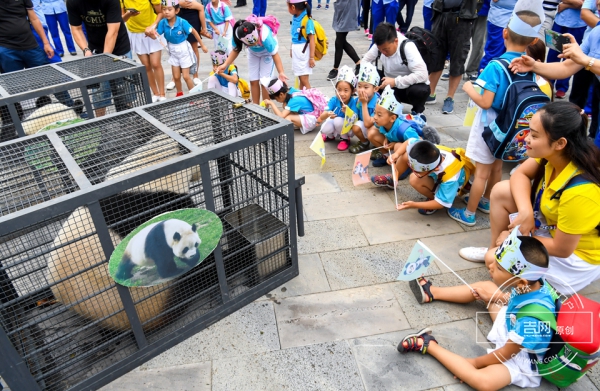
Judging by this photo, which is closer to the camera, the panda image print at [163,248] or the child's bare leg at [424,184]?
the panda image print at [163,248]

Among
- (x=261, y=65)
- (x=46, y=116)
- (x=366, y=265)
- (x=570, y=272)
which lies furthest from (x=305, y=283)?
(x=261, y=65)

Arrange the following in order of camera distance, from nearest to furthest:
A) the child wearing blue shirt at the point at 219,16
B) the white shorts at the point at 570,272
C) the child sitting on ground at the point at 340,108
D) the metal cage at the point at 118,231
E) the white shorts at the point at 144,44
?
the metal cage at the point at 118,231 < the white shorts at the point at 570,272 < the child sitting on ground at the point at 340,108 < the white shorts at the point at 144,44 < the child wearing blue shirt at the point at 219,16

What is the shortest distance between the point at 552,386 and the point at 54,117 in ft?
14.7

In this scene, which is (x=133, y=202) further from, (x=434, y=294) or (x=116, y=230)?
(x=434, y=294)

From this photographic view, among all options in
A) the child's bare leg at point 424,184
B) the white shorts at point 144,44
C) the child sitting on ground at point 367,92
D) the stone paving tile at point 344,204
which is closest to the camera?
the child's bare leg at point 424,184

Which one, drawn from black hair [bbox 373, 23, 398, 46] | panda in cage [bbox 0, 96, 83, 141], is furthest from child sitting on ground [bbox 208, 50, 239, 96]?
panda in cage [bbox 0, 96, 83, 141]

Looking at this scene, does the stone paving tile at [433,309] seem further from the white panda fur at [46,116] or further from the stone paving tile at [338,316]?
the white panda fur at [46,116]

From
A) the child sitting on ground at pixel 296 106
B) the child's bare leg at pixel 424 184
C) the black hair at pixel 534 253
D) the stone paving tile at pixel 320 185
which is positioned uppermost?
the black hair at pixel 534 253

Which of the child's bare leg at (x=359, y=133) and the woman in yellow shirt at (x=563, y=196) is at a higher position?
the woman in yellow shirt at (x=563, y=196)

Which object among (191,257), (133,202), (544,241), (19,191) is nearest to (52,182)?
(19,191)

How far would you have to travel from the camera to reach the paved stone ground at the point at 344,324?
270 centimetres

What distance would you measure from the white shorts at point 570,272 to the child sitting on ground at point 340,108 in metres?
2.97

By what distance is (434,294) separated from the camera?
3195mm

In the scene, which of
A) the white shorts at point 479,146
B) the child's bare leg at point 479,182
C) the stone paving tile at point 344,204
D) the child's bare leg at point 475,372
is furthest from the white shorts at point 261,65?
the child's bare leg at point 475,372
